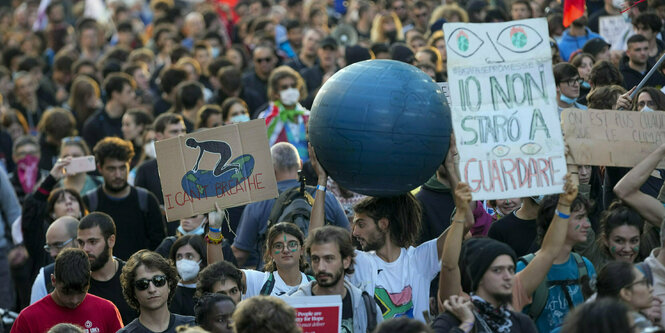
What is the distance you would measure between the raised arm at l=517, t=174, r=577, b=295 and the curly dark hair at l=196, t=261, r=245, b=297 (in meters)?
1.80

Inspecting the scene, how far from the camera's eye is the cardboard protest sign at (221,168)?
7.83m

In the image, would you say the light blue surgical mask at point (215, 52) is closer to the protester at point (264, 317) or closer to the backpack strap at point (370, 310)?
the backpack strap at point (370, 310)

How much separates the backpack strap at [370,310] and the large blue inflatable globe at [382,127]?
2.09 feet

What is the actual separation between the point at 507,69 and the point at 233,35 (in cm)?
1401

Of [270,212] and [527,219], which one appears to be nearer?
[527,219]

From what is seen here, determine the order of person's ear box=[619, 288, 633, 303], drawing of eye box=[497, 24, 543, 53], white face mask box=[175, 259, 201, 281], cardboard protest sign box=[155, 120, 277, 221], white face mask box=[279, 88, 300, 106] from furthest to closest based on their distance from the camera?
white face mask box=[279, 88, 300, 106], white face mask box=[175, 259, 201, 281], cardboard protest sign box=[155, 120, 277, 221], drawing of eye box=[497, 24, 543, 53], person's ear box=[619, 288, 633, 303]

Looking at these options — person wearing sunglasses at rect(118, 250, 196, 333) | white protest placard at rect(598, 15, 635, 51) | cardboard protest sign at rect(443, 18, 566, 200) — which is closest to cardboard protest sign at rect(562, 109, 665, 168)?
cardboard protest sign at rect(443, 18, 566, 200)

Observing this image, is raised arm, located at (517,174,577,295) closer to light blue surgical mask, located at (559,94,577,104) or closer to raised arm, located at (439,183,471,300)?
→ raised arm, located at (439,183,471,300)

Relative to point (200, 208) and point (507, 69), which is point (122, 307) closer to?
point (200, 208)

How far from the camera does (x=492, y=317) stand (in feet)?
19.9

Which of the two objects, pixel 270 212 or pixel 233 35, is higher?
pixel 233 35

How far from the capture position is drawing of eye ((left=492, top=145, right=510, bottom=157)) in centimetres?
662

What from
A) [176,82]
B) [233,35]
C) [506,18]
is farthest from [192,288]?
[233,35]

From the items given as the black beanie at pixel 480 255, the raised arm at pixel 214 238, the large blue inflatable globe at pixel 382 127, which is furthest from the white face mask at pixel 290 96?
the black beanie at pixel 480 255
